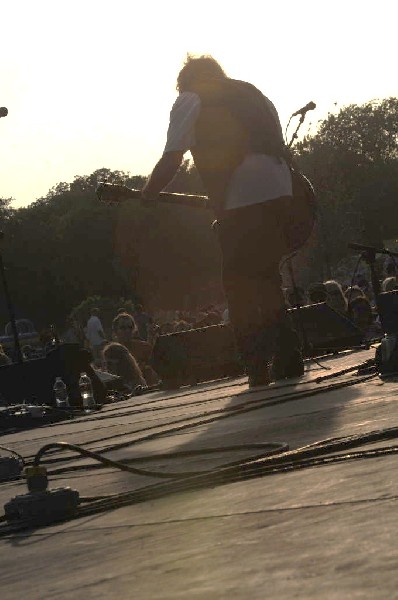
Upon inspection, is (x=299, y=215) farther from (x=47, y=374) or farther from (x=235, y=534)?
(x=235, y=534)

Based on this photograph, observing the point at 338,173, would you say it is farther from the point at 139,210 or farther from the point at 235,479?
the point at 235,479

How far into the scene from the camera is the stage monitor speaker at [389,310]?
6.35 m

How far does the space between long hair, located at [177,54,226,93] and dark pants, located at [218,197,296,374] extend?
0.74 meters

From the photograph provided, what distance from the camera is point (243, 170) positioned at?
7.62 m

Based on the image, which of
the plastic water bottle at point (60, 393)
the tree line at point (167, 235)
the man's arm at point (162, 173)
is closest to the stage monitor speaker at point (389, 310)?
the man's arm at point (162, 173)

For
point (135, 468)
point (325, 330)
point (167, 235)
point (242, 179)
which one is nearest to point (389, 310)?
point (242, 179)

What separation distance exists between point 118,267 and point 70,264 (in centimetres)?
415

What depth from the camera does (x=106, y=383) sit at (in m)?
13.4

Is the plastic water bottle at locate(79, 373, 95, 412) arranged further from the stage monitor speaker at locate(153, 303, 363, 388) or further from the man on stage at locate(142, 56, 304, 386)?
the man on stage at locate(142, 56, 304, 386)

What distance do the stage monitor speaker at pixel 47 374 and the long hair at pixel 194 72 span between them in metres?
4.44

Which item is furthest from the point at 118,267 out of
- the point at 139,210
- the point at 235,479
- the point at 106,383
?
the point at 235,479

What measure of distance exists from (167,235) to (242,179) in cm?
6864

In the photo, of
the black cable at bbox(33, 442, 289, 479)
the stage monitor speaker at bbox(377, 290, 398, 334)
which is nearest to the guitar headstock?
the stage monitor speaker at bbox(377, 290, 398, 334)

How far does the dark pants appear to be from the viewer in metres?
7.77
